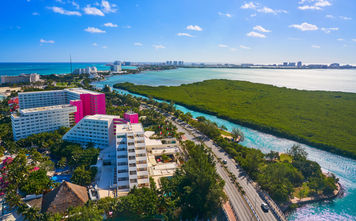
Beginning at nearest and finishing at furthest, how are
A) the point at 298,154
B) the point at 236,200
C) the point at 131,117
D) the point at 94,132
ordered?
the point at 236,200, the point at 298,154, the point at 94,132, the point at 131,117

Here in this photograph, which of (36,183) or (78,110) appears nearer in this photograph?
(36,183)

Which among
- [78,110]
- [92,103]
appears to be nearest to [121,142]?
Result: [78,110]

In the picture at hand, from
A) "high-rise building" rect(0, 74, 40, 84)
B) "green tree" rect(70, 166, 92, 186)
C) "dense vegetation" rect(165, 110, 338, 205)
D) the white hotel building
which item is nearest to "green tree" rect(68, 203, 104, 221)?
the white hotel building

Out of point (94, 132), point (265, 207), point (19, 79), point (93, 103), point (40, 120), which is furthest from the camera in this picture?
point (19, 79)

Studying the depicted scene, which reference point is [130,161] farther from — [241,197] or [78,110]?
[78,110]

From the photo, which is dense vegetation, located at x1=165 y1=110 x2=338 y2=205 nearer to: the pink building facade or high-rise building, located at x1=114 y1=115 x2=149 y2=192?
high-rise building, located at x1=114 y1=115 x2=149 y2=192

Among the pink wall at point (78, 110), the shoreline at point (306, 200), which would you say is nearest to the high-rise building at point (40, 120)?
the pink wall at point (78, 110)

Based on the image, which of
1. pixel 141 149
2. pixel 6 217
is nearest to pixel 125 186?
pixel 141 149
